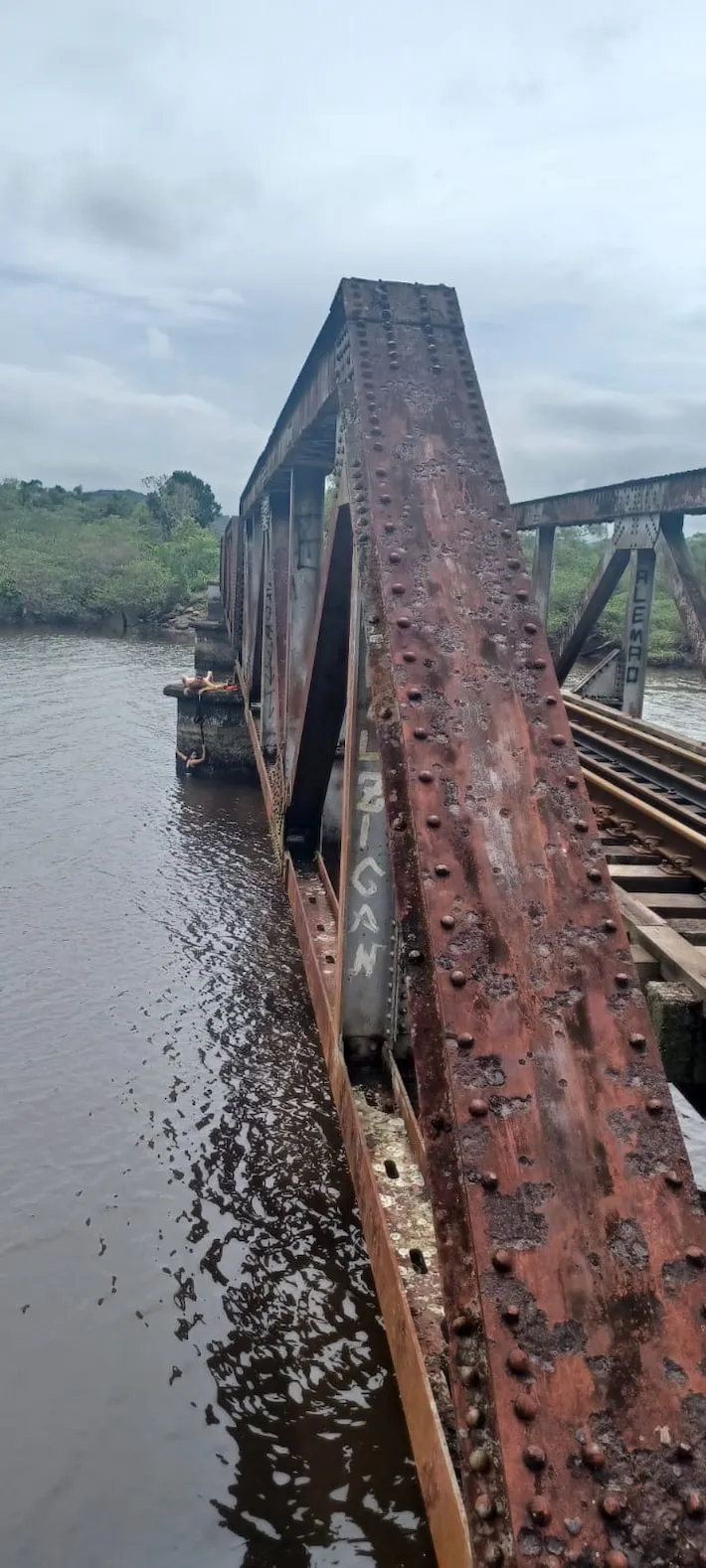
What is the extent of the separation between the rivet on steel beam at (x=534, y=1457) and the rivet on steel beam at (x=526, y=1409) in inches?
1.6

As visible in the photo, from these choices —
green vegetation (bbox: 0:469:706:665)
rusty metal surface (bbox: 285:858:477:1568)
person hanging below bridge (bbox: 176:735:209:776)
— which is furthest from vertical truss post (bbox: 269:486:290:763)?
green vegetation (bbox: 0:469:706:665)

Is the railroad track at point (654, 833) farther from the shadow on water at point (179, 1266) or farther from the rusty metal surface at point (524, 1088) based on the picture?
the shadow on water at point (179, 1266)

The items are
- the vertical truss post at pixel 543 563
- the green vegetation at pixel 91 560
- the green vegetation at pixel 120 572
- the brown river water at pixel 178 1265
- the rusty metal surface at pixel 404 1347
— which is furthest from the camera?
the green vegetation at pixel 91 560

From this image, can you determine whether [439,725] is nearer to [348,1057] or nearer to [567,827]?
[567,827]

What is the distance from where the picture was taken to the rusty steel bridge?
1659 mm

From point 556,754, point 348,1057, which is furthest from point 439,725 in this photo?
point 348,1057

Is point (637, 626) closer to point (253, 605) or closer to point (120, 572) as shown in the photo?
point (253, 605)

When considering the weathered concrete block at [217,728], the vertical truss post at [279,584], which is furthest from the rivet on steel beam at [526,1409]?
the weathered concrete block at [217,728]

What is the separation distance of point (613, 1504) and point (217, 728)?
15.2 meters

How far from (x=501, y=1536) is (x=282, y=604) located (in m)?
9.40

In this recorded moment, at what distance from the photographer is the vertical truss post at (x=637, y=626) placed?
304 inches

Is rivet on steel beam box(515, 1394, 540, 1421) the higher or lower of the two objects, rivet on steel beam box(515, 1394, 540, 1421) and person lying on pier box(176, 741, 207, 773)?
the higher

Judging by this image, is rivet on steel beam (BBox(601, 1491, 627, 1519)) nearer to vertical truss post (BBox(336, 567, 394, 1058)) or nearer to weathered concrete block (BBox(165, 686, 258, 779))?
vertical truss post (BBox(336, 567, 394, 1058))

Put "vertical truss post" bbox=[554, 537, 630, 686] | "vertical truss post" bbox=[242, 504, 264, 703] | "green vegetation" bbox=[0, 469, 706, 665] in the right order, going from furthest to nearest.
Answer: "green vegetation" bbox=[0, 469, 706, 665]
"vertical truss post" bbox=[242, 504, 264, 703]
"vertical truss post" bbox=[554, 537, 630, 686]
